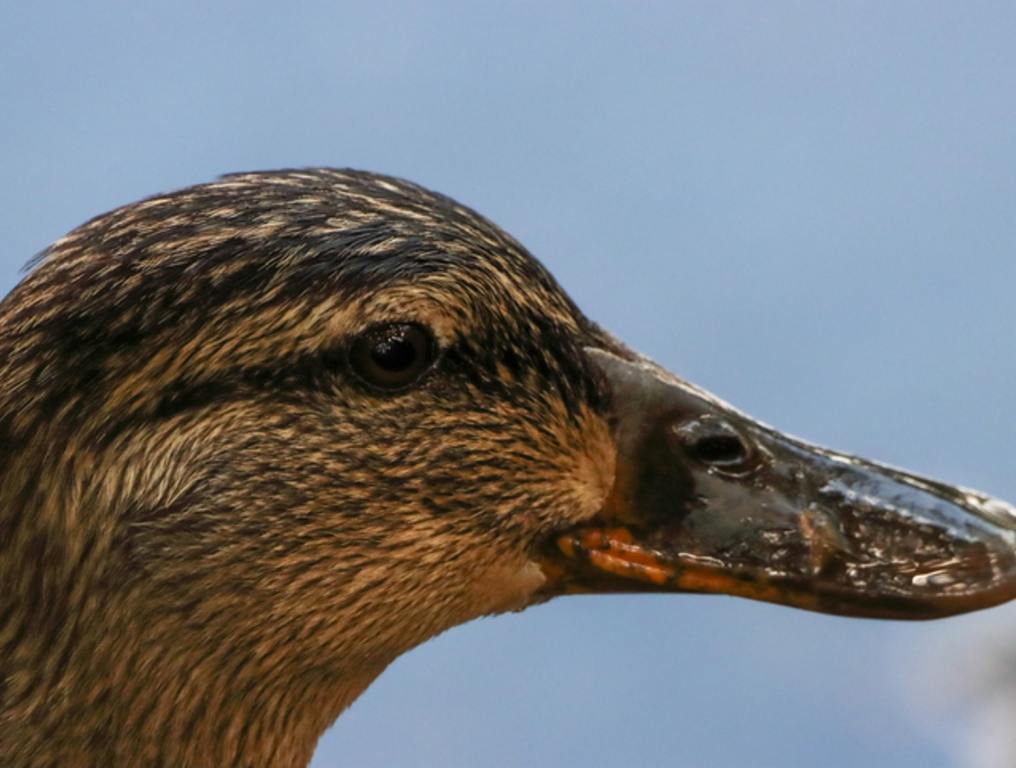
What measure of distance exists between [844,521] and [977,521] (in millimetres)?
177

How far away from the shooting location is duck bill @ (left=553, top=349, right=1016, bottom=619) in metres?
2.43

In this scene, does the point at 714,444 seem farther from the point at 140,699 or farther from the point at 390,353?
the point at 140,699

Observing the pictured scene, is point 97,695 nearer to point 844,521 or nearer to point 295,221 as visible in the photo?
point 295,221

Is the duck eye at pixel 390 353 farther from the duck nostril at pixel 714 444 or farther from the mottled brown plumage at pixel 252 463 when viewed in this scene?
the duck nostril at pixel 714 444

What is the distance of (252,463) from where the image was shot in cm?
229

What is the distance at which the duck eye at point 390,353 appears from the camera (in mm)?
2303

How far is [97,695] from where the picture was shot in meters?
2.30

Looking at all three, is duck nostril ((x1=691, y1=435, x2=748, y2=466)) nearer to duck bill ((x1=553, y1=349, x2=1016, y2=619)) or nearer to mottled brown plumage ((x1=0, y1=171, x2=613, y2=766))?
duck bill ((x1=553, y1=349, x2=1016, y2=619))

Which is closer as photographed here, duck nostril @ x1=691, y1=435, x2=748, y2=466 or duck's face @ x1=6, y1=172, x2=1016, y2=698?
duck's face @ x1=6, y1=172, x2=1016, y2=698

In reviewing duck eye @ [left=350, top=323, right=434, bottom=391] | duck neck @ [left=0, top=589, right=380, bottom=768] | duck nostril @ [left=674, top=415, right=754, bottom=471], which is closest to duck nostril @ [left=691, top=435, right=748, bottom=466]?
duck nostril @ [left=674, top=415, right=754, bottom=471]

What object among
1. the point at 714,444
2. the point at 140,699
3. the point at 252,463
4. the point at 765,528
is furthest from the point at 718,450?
the point at 140,699

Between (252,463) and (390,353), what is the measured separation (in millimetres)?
218

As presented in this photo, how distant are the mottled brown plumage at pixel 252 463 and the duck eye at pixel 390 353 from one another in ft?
0.05

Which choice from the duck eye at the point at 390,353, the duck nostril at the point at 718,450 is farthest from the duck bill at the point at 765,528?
the duck eye at the point at 390,353
